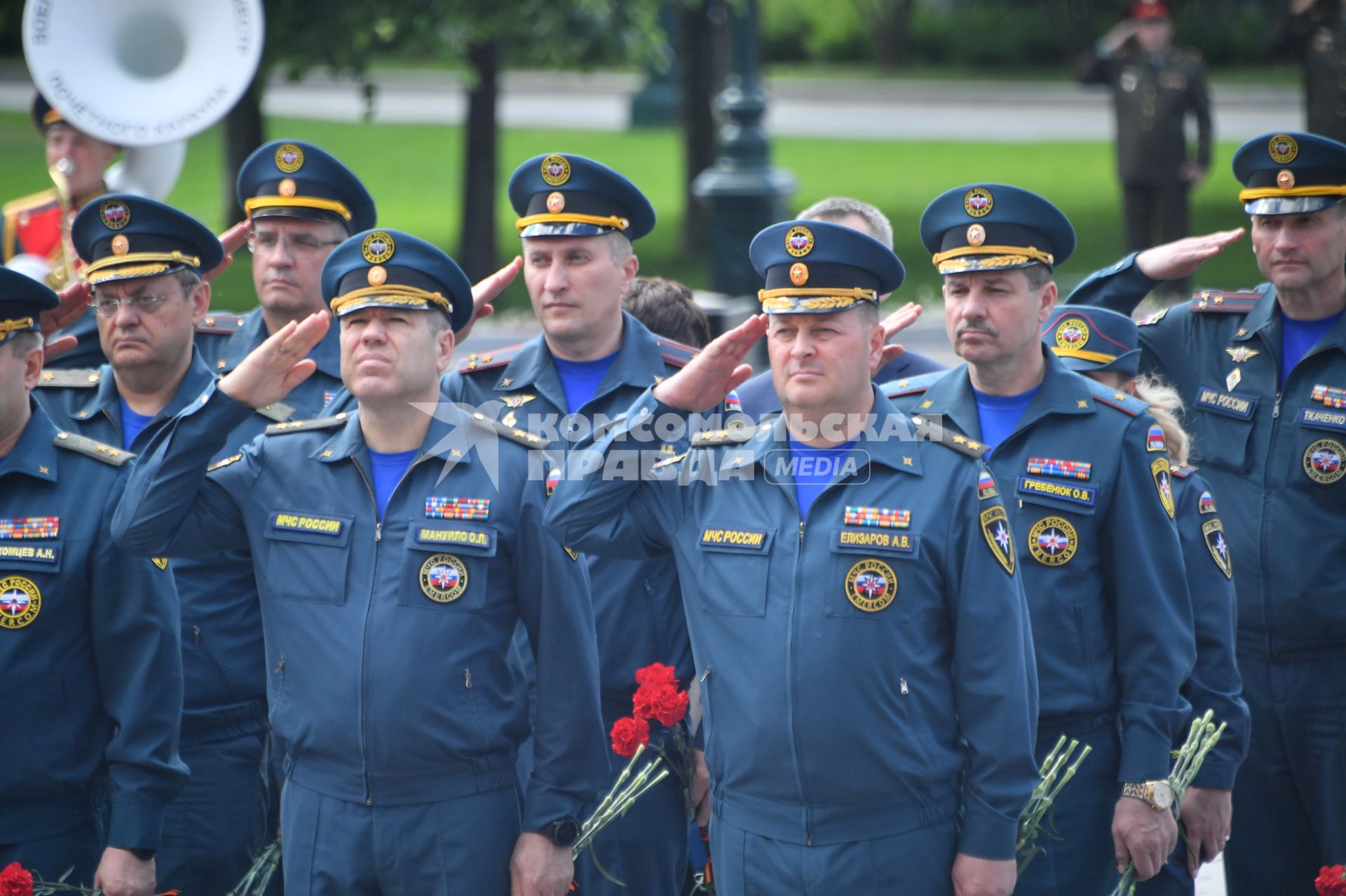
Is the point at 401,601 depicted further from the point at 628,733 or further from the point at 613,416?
the point at 613,416

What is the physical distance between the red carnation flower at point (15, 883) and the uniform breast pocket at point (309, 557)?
2.93 ft

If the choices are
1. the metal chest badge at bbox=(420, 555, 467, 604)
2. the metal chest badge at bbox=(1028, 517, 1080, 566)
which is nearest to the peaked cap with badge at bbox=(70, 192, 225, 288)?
the metal chest badge at bbox=(420, 555, 467, 604)

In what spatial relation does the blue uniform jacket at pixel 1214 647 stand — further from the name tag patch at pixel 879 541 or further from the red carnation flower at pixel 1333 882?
the name tag patch at pixel 879 541

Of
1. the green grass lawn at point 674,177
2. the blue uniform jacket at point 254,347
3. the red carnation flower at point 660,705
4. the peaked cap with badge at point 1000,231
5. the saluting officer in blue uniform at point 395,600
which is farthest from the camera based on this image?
the green grass lawn at point 674,177

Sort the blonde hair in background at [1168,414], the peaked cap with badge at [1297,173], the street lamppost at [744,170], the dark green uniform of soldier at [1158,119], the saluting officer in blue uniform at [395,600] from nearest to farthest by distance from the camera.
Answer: the saluting officer in blue uniform at [395,600], the blonde hair in background at [1168,414], the peaked cap with badge at [1297,173], the street lamppost at [744,170], the dark green uniform of soldier at [1158,119]

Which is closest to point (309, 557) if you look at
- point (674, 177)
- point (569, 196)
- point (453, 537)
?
point (453, 537)

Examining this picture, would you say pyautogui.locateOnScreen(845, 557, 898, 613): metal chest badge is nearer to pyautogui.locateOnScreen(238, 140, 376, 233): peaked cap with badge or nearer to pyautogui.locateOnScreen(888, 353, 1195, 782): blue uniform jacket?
pyautogui.locateOnScreen(888, 353, 1195, 782): blue uniform jacket

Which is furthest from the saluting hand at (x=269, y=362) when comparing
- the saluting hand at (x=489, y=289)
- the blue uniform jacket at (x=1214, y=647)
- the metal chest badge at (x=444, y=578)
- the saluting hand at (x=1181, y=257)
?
the saluting hand at (x=1181, y=257)

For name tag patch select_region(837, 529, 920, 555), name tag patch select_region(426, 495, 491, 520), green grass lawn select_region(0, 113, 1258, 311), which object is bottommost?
name tag patch select_region(837, 529, 920, 555)

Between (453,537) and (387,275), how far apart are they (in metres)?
0.74

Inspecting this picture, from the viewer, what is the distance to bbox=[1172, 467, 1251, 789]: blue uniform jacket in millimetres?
4945

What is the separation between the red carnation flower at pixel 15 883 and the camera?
4043mm

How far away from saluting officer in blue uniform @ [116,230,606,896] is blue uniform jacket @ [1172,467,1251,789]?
1828mm

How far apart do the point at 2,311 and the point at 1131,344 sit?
3.41 m
